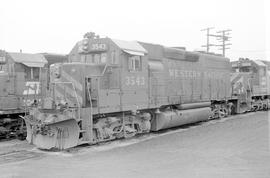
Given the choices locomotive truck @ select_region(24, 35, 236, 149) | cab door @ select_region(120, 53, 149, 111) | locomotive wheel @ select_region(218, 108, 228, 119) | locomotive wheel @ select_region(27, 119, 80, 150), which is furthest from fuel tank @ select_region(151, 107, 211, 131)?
locomotive wheel @ select_region(27, 119, 80, 150)

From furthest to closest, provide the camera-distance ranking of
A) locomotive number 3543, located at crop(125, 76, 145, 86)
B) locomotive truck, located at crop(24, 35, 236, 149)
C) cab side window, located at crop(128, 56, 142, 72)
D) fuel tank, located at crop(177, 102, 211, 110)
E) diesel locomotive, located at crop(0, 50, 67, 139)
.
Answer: fuel tank, located at crop(177, 102, 211, 110) < diesel locomotive, located at crop(0, 50, 67, 139) < cab side window, located at crop(128, 56, 142, 72) < locomotive number 3543, located at crop(125, 76, 145, 86) < locomotive truck, located at crop(24, 35, 236, 149)

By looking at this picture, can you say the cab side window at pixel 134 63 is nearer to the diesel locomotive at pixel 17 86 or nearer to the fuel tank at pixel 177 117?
the fuel tank at pixel 177 117

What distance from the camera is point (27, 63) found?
12008 millimetres

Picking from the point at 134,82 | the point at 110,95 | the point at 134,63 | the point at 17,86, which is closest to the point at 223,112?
the point at 134,82

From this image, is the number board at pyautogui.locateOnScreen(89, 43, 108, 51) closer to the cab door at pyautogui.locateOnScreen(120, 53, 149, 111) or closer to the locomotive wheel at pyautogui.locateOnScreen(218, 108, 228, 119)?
the cab door at pyautogui.locateOnScreen(120, 53, 149, 111)

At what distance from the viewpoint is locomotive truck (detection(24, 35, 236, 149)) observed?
360 inches

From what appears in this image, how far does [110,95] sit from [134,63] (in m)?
1.56

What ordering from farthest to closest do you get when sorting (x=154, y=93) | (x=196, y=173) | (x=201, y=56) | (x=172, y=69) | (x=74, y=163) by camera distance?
(x=201, y=56) < (x=172, y=69) < (x=154, y=93) < (x=74, y=163) < (x=196, y=173)

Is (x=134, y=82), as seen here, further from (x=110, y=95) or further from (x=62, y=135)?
(x=62, y=135)

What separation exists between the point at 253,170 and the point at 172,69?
7133 millimetres

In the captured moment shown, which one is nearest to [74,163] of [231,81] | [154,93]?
[154,93]

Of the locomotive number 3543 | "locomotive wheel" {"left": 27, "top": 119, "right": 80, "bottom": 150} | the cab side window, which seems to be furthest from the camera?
the cab side window

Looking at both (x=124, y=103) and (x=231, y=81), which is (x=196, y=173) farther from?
(x=231, y=81)

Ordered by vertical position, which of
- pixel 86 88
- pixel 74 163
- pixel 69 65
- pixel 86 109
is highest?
pixel 69 65
